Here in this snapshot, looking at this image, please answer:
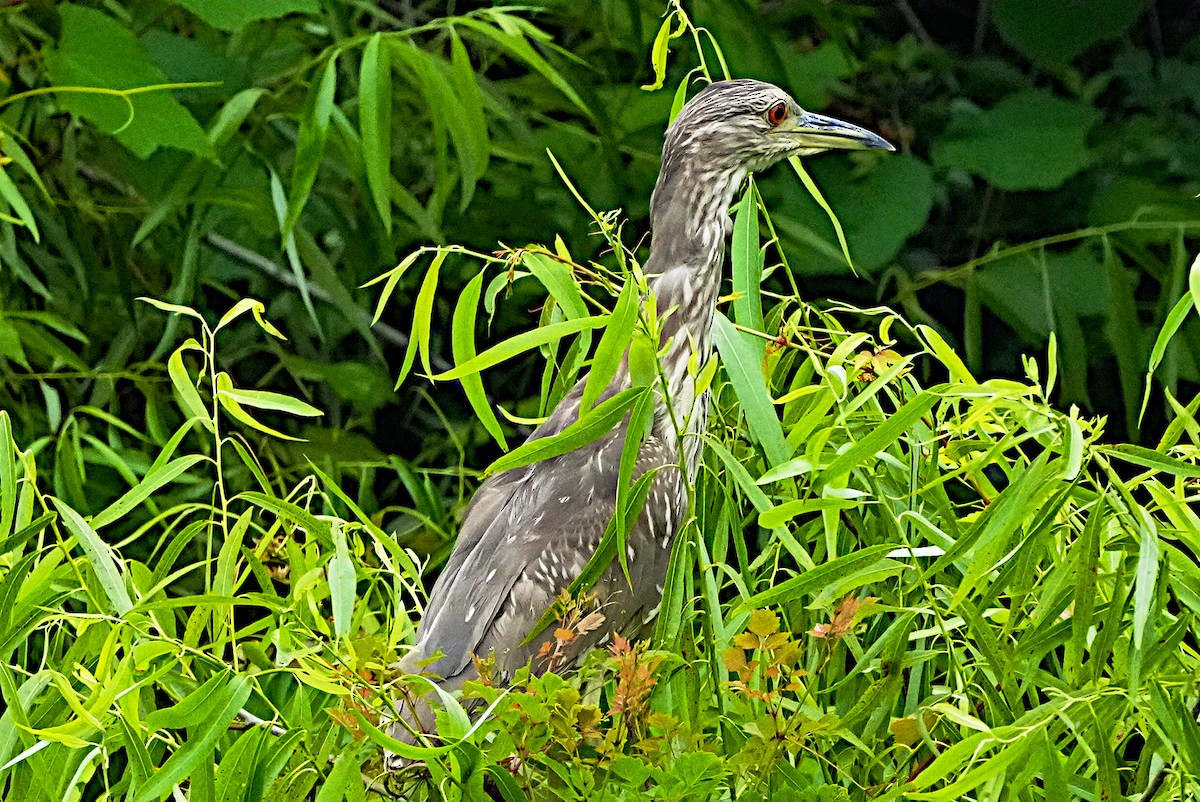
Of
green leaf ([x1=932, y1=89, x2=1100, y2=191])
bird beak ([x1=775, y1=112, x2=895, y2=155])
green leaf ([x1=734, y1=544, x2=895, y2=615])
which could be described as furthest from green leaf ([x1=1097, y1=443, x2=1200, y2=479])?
green leaf ([x1=932, y1=89, x2=1100, y2=191])

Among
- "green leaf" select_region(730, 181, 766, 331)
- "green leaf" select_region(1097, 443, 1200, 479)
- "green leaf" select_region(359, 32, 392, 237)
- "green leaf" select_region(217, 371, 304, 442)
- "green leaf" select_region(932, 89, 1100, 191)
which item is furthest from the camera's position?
"green leaf" select_region(932, 89, 1100, 191)

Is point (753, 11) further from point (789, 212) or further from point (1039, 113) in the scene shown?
point (1039, 113)

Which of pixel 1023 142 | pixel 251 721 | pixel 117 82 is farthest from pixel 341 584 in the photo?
pixel 1023 142

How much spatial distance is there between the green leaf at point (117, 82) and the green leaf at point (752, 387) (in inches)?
43.9

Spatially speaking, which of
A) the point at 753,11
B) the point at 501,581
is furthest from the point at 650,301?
the point at 753,11

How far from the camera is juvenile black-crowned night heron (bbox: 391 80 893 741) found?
1227 millimetres

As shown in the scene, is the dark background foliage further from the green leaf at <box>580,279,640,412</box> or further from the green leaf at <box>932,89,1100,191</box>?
the green leaf at <box>580,279,640,412</box>

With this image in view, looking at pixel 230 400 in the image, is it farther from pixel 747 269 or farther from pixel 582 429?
pixel 747 269

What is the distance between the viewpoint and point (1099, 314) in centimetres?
221

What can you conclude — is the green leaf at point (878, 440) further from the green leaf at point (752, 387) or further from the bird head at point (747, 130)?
the bird head at point (747, 130)

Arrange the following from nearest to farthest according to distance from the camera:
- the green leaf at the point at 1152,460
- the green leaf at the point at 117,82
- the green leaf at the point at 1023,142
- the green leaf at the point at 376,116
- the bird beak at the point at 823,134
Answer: the green leaf at the point at 1152,460
the bird beak at the point at 823,134
the green leaf at the point at 376,116
the green leaf at the point at 117,82
the green leaf at the point at 1023,142

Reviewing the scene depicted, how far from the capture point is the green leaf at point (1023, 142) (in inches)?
93.2

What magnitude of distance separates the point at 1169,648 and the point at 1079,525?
0.47 feet

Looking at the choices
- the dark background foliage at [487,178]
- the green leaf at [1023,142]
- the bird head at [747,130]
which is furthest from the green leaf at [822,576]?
the green leaf at [1023,142]
